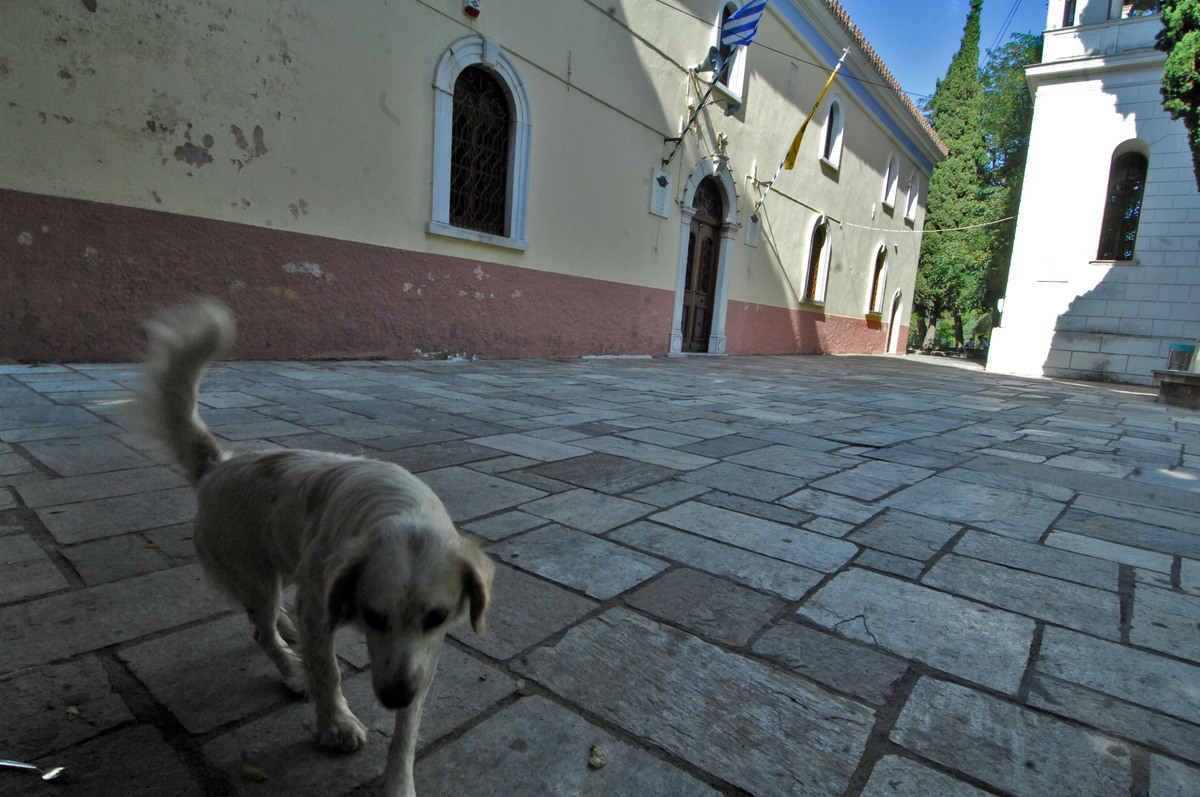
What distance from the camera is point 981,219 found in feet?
83.1

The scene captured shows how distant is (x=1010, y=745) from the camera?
1.34m

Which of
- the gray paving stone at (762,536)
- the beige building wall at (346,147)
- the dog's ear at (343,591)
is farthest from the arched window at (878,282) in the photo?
the dog's ear at (343,591)

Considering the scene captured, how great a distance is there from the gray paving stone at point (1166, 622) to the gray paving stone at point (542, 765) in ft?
4.95

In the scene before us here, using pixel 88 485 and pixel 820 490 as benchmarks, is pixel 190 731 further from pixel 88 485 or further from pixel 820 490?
pixel 820 490

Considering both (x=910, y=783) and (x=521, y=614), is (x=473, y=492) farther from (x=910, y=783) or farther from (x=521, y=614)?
(x=910, y=783)

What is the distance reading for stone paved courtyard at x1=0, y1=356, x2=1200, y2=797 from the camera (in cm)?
122

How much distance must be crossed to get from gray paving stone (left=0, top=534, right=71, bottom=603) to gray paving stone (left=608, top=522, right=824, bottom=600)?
65.2 inches

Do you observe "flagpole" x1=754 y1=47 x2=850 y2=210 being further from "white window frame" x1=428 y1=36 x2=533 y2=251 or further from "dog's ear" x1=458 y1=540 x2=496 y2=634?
"dog's ear" x1=458 y1=540 x2=496 y2=634

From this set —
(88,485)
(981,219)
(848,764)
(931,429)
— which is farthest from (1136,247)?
(88,485)

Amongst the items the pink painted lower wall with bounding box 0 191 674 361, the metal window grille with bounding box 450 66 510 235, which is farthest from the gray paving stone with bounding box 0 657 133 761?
the metal window grille with bounding box 450 66 510 235

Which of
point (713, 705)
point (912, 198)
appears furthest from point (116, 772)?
point (912, 198)

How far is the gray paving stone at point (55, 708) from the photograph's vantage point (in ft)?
3.80

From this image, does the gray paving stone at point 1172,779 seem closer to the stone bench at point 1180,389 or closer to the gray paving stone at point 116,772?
the gray paving stone at point 116,772

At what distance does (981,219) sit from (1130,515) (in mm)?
26571
